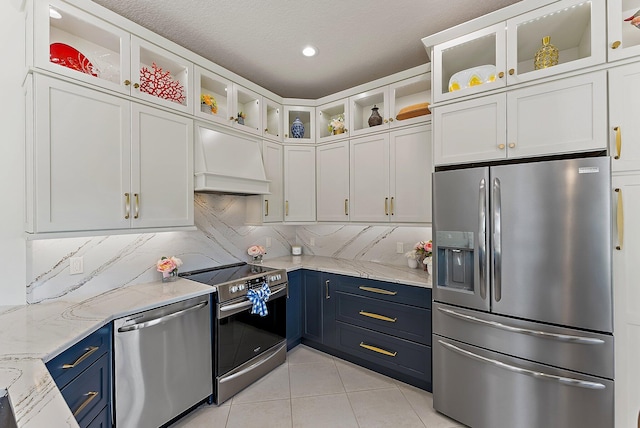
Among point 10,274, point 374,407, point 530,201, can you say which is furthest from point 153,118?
point 374,407

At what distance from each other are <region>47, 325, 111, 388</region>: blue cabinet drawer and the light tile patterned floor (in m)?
0.92

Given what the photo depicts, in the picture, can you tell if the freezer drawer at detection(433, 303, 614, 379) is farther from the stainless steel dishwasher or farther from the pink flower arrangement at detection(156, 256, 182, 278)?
the pink flower arrangement at detection(156, 256, 182, 278)

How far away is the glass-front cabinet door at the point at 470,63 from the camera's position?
190 centimetres

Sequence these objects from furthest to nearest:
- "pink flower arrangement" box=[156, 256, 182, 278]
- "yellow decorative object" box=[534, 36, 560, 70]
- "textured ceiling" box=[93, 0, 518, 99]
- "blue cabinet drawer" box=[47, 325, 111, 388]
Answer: "pink flower arrangement" box=[156, 256, 182, 278]
"textured ceiling" box=[93, 0, 518, 99]
"yellow decorative object" box=[534, 36, 560, 70]
"blue cabinet drawer" box=[47, 325, 111, 388]

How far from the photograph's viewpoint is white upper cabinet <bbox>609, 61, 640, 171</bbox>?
4.92 ft

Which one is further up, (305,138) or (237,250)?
(305,138)

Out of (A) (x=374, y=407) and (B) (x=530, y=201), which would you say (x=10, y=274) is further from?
(B) (x=530, y=201)

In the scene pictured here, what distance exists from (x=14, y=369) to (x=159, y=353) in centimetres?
91

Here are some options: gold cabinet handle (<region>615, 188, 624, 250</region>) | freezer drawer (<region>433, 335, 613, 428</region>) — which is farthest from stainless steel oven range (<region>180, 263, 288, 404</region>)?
gold cabinet handle (<region>615, 188, 624, 250</region>)

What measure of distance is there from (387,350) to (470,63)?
2.56 metres

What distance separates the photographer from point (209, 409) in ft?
7.12

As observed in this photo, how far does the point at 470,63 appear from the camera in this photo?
2.29m

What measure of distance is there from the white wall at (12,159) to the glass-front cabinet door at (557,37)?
3197 millimetres

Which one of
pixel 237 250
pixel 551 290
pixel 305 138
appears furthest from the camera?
pixel 305 138
